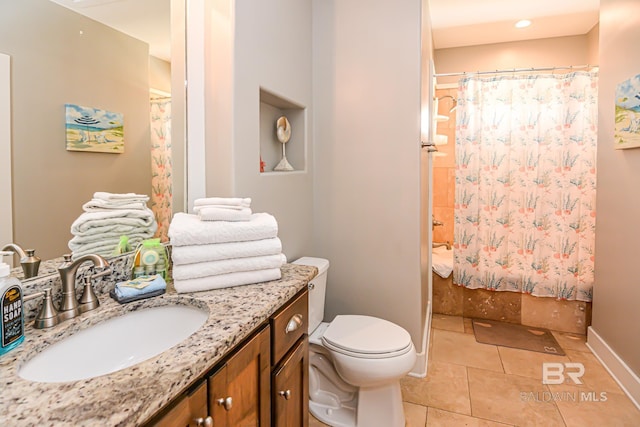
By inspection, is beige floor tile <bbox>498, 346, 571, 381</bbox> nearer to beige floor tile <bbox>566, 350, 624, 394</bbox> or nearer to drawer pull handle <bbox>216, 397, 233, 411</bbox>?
beige floor tile <bbox>566, 350, 624, 394</bbox>

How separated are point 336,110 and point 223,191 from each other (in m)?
1.08

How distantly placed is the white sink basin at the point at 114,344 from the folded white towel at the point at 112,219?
315mm

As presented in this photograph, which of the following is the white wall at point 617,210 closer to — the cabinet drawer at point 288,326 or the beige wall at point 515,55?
the beige wall at point 515,55

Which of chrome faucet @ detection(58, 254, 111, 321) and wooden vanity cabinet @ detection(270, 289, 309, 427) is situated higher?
chrome faucet @ detection(58, 254, 111, 321)

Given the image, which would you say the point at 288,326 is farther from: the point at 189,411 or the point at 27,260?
the point at 27,260

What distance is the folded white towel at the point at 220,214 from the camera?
122cm

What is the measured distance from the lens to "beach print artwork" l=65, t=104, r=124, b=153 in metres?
1.09

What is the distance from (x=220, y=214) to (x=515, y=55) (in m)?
3.60

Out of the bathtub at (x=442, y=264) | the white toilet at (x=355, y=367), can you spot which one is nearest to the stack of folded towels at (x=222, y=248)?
the white toilet at (x=355, y=367)

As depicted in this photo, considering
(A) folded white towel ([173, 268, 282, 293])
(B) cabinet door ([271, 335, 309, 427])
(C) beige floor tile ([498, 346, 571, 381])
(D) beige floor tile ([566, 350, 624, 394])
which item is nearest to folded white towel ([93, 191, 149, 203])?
(A) folded white towel ([173, 268, 282, 293])

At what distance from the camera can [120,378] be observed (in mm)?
672

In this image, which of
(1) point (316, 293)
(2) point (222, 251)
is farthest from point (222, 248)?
(1) point (316, 293)

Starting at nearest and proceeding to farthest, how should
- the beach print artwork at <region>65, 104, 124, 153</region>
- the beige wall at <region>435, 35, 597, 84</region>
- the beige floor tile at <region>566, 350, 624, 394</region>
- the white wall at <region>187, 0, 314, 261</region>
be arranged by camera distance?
the beach print artwork at <region>65, 104, 124, 153</region> → the white wall at <region>187, 0, 314, 261</region> → the beige floor tile at <region>566, 350, 624, 394</region> → the beige wall at <region>435, 35, 597, 84</region>

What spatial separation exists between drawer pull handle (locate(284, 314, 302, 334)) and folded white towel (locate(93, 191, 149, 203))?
69cm
